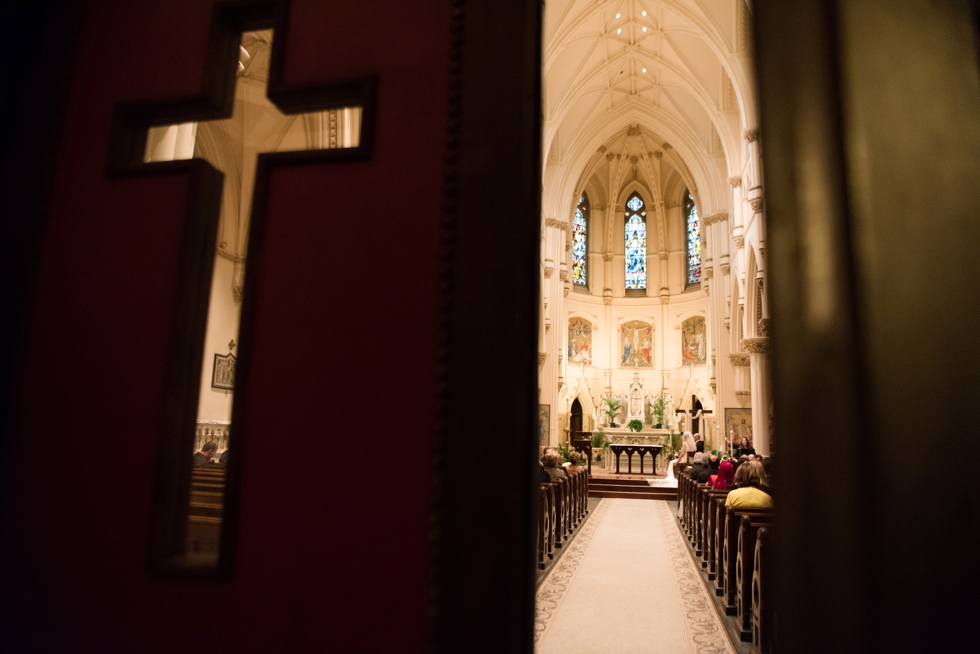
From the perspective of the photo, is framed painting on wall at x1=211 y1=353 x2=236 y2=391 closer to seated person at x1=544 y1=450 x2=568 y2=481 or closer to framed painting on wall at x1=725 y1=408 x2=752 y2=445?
seated person at x1=544 y1=450 x2=568 y2=481

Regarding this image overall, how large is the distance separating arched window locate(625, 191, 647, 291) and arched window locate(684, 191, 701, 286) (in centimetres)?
193

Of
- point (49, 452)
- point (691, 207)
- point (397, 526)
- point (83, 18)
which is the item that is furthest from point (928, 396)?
point (691, 207)

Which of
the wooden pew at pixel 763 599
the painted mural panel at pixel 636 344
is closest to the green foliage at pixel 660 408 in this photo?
the painted mural panel at pixel 636 344

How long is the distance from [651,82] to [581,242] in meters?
7.82

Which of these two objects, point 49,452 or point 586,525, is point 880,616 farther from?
point 586,525

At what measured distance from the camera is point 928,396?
3.59 feet

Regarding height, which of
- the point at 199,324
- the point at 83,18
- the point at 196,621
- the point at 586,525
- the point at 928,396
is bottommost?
the point at 586,525

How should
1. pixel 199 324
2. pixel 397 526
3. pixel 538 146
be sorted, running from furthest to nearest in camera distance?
pixel 199 324, pixel 538 146, pixel 397 526

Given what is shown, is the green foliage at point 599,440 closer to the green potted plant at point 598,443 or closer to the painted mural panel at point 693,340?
the green potted plant at point 598,443

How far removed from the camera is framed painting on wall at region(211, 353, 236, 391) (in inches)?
486

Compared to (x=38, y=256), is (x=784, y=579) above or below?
below

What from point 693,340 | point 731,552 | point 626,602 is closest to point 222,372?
point 626,602

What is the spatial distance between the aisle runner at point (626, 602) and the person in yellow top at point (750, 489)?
36.5 inches

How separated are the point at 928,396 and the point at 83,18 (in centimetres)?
262
